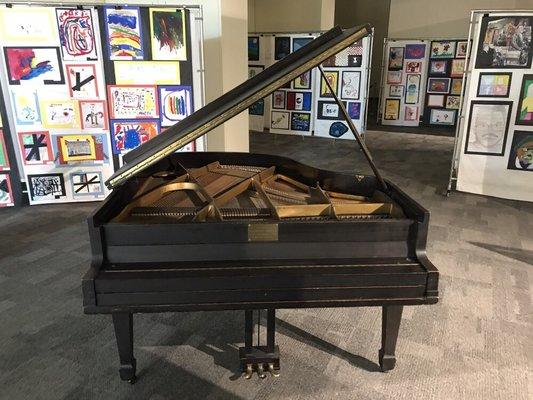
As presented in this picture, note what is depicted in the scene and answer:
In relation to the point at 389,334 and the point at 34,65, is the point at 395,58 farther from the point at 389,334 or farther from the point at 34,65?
the point at 389,334

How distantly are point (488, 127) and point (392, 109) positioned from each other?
589 cm

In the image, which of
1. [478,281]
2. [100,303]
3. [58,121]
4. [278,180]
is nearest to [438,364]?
[478,281]

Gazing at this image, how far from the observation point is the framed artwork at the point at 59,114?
4727mm

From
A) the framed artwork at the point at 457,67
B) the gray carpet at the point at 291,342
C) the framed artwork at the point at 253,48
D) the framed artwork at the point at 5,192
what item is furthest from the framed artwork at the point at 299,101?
the framed artwork at the point at 5,192

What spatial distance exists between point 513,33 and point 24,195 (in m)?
5.92

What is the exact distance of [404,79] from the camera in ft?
34.3

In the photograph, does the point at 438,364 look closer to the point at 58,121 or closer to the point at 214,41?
the point at 58,121

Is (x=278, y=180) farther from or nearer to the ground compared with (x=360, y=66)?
nearer to the ground

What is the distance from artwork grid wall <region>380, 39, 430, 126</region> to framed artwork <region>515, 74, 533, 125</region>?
225 inches

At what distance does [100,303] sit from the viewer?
5.84 ft

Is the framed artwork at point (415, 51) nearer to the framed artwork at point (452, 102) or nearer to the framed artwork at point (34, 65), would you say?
the framed artwork at point (452, 102)

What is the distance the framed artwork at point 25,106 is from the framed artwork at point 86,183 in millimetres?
720

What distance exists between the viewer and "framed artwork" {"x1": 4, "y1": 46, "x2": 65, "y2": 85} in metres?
4.52

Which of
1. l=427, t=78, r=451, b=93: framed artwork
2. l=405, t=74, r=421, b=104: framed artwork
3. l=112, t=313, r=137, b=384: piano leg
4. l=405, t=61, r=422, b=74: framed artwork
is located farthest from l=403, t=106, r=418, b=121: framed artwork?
l=112, t=313, r=137, b=384: piano leg
